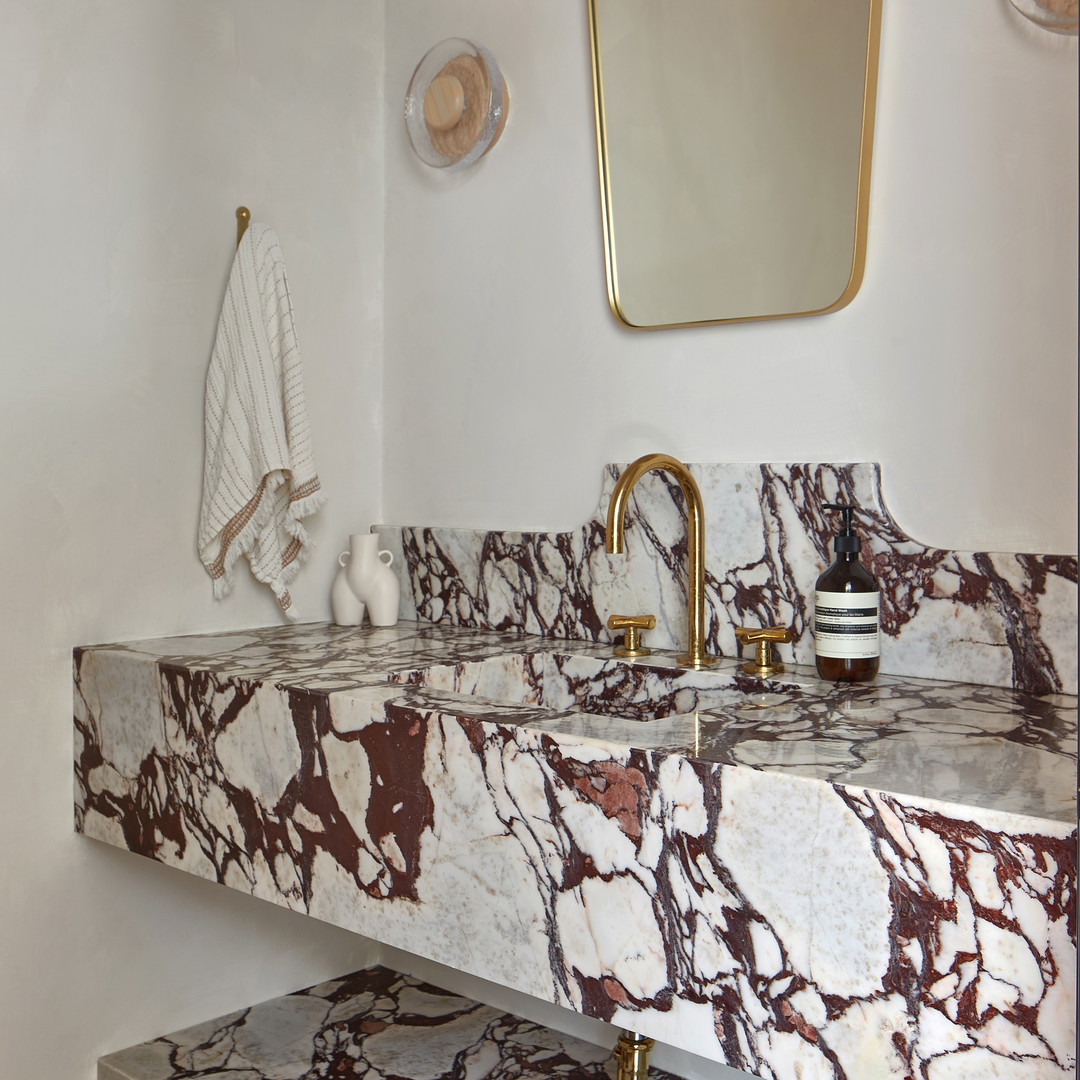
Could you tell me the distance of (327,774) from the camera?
1.35 meters

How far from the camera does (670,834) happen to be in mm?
1034

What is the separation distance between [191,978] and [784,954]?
129 centimetres

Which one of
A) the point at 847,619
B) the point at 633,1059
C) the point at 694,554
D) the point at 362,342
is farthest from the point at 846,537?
the point at 362,342

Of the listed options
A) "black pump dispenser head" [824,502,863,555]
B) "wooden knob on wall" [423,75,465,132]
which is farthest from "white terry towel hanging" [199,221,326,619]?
"black pump dispenser head" [824,502,863,555]

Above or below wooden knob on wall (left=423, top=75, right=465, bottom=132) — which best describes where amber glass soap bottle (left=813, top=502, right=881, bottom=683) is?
→ below

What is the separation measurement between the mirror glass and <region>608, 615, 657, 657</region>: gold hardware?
1.49 feet

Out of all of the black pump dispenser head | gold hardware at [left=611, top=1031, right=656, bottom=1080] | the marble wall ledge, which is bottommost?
the marble wall ledge

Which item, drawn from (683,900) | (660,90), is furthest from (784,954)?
(660,90)

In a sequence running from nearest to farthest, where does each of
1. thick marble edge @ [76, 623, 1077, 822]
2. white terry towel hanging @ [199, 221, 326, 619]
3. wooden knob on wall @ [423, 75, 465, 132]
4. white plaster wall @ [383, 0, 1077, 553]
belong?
1. thick marble edge @ [76, 623, 1077, 822]
2. white plaster wall @ [383, 0, 1077, 553]
3. white terry towel hanging @ [199, 221, 326, 619]
4. wooden knob on wall @ [423, 75, 465, 132]

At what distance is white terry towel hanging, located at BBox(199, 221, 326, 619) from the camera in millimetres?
1832

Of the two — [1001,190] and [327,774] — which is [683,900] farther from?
[1001,190]

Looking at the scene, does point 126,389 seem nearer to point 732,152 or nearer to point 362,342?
point 362,342

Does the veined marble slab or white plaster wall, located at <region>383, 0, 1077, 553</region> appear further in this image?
white plaster wall, located at <region>383, 0, 1077, 553</region>

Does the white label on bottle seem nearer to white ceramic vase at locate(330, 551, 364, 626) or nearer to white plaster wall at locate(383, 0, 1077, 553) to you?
white plaster wall at locate(383, 0, 1077, 553)
